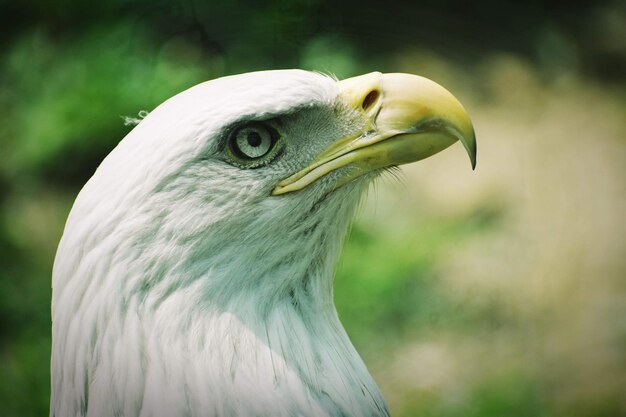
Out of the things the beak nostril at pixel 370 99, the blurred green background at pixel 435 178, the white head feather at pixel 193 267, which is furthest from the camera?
the blurred green background at pixel 435 178

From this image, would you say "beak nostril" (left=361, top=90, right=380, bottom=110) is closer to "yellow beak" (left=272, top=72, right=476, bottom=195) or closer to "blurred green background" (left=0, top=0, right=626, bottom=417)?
"yellow beak" (left=272, top=72, right=476, bottom=195)

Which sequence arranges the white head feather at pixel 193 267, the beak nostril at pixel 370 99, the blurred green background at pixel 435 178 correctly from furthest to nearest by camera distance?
the blurred green background at pixel 435 178 < the beak nostril at pixel 370 99 < the white head feather at pixel 193 267

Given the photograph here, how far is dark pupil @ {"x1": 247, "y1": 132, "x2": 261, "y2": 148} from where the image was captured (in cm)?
95

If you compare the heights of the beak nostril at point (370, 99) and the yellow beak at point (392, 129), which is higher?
the beak nostril at point (370, 99)

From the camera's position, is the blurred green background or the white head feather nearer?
the white head feather

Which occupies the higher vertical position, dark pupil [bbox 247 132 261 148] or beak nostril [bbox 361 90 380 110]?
beak nostril [bbox 361 90 380 110]

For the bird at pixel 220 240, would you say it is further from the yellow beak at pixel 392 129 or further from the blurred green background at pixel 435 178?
the blurred green background at pixel 435 178

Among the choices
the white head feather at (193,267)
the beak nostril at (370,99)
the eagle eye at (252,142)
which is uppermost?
the beak nostril at (370,99)

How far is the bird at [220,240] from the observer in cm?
91

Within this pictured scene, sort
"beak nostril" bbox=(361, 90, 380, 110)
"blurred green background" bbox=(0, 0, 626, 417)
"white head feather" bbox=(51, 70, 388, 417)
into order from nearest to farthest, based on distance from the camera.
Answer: "white head feather" bbox=(51, 70, 388, 417) < "beak nostril" bbox=(361, 90, 380, 110) < "blurred green background" bbox=(0, 0, 626, 417)

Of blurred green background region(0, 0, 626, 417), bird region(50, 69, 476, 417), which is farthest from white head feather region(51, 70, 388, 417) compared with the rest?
blurred green background region(0, 0, 626, 417)

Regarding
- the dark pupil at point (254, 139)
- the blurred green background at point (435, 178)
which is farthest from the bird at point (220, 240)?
the blurred green background at point (435, 178)

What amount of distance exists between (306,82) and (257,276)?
11.6 inches

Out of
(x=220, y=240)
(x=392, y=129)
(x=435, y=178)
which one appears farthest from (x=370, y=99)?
(x=435, y=178)
